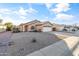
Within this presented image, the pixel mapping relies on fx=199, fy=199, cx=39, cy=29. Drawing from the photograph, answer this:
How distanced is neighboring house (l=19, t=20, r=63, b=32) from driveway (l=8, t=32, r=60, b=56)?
2.4 inches

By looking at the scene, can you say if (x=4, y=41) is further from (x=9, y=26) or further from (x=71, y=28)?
(x=71, y=28)

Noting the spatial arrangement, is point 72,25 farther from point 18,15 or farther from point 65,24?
point 18,15

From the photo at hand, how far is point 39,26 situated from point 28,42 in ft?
0.79

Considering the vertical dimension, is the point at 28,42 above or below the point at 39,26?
below

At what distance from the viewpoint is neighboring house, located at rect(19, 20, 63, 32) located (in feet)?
7.82

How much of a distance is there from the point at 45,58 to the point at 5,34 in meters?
0.56

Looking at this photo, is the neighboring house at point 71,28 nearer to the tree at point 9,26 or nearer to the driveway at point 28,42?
the driveway at point 28,42

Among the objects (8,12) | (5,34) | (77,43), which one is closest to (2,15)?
(8,12)

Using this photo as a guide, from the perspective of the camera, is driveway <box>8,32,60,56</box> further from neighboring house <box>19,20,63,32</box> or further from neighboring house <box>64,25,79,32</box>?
neighboring house <box>64,25,79,32</box>

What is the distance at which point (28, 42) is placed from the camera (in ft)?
7.77

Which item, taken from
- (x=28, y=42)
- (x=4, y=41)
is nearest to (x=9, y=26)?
(x=4, y=41)

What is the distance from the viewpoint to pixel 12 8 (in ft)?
7.72

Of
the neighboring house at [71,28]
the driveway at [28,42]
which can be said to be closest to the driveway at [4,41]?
the driveway at [28,42]

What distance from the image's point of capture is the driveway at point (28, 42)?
233cm
